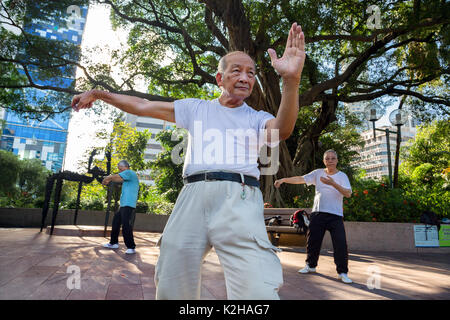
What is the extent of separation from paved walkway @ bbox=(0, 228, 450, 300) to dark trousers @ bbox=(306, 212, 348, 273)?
0.25 m

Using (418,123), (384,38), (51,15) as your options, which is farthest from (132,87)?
(418,123)

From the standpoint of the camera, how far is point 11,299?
8.68ft

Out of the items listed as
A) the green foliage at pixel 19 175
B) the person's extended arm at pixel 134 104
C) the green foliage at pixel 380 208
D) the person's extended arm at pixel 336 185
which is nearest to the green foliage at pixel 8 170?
the green foliage at pixel 19 175

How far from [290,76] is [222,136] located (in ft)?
1.53

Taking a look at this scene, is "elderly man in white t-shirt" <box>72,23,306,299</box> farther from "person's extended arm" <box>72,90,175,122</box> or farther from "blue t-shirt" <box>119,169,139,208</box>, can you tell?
"blue t-shirt" <box>119,169,139,208</box>

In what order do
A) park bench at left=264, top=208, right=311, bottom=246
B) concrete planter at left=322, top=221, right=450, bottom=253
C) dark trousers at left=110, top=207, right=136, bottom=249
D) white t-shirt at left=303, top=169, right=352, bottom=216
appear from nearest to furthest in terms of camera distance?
1. white t-shirt at left=303, top=169, right=352, bottom=216
2. dark trousers at left=110, top=207, right=136, bottom=249
3. park bench at left=264, top=208, right=311, bottom=246
4. concrete planter at left=322, top=221, right=450, bottom=253

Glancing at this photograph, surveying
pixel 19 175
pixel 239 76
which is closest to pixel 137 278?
pixel 239 76

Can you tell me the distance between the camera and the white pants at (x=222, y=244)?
4.50 feet

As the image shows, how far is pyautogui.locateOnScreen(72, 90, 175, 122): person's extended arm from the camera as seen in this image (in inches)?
69.7

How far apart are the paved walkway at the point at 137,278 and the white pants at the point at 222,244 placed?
169 cm

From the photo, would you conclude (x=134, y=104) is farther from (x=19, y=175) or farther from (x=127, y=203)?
(x=19, y=175)

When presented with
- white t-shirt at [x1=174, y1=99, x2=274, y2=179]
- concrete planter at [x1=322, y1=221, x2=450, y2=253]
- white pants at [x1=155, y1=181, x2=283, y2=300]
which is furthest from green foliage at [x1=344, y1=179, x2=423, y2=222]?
white pants at [x1=155, y1=181, x2=283, y2=300]

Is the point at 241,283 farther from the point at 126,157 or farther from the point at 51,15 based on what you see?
the point at 126,157

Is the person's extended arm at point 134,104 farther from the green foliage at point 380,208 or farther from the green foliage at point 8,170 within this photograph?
the green foliage at point 8,170
